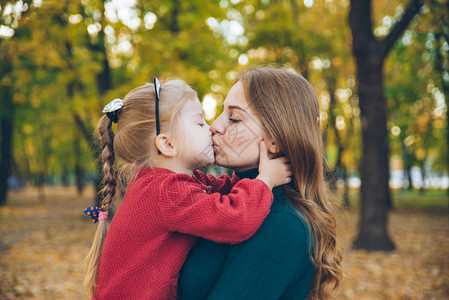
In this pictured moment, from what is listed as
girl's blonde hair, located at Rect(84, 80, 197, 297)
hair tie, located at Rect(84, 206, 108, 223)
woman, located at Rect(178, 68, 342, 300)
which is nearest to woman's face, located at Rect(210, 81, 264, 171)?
woman, located at Rect(178, 68, 342, 300)

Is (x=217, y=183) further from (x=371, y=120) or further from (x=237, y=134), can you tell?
(x=371, y=120)

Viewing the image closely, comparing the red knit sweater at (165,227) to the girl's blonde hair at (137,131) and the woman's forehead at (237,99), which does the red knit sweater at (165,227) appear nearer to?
the girl's blonde hair at (137,131)

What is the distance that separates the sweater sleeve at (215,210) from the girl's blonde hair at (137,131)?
0.98 feet

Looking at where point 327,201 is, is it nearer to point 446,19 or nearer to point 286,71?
point 286,71

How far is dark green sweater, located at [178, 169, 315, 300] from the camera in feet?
4.68

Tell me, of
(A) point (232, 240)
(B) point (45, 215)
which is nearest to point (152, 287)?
(A) point (232, 240)

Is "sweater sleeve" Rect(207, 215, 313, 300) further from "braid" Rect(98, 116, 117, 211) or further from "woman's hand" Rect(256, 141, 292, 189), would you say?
"braid" Rect(98, 116, 117, 211)

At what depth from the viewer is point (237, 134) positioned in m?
1.72

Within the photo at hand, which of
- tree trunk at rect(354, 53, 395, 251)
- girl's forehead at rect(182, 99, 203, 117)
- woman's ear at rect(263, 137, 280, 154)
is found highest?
girl's forehead at rect(182, 99, 203, 117)

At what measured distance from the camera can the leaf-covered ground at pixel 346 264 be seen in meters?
6.21

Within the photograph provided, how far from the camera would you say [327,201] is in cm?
184

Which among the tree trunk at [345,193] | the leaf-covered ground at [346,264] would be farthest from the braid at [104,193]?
the leaf-covered ground at [346,264]

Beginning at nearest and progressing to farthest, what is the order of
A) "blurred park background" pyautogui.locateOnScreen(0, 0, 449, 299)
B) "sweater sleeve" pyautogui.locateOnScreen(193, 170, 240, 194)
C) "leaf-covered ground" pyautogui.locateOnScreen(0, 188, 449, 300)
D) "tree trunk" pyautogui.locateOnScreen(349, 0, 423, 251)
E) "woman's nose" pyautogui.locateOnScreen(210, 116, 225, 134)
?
"woman's nose" pyautogui.locateOnScreen(210, 116, 225, 134)
"sweater sleeve" pyautogui.locateOnScreen(193, 170, 240, 194)
"leaf-covered ground" pyautogui.locateOnScreen(0, 188, 449, 300)
"blurred park background" pyautogui.locateOnScreen(0, 0, 449, 299)
"tree trunk" pyautogui.locateOnScreen(349, 0, 423, 251)

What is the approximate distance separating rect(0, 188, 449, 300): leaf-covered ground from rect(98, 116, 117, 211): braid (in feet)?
15.4
